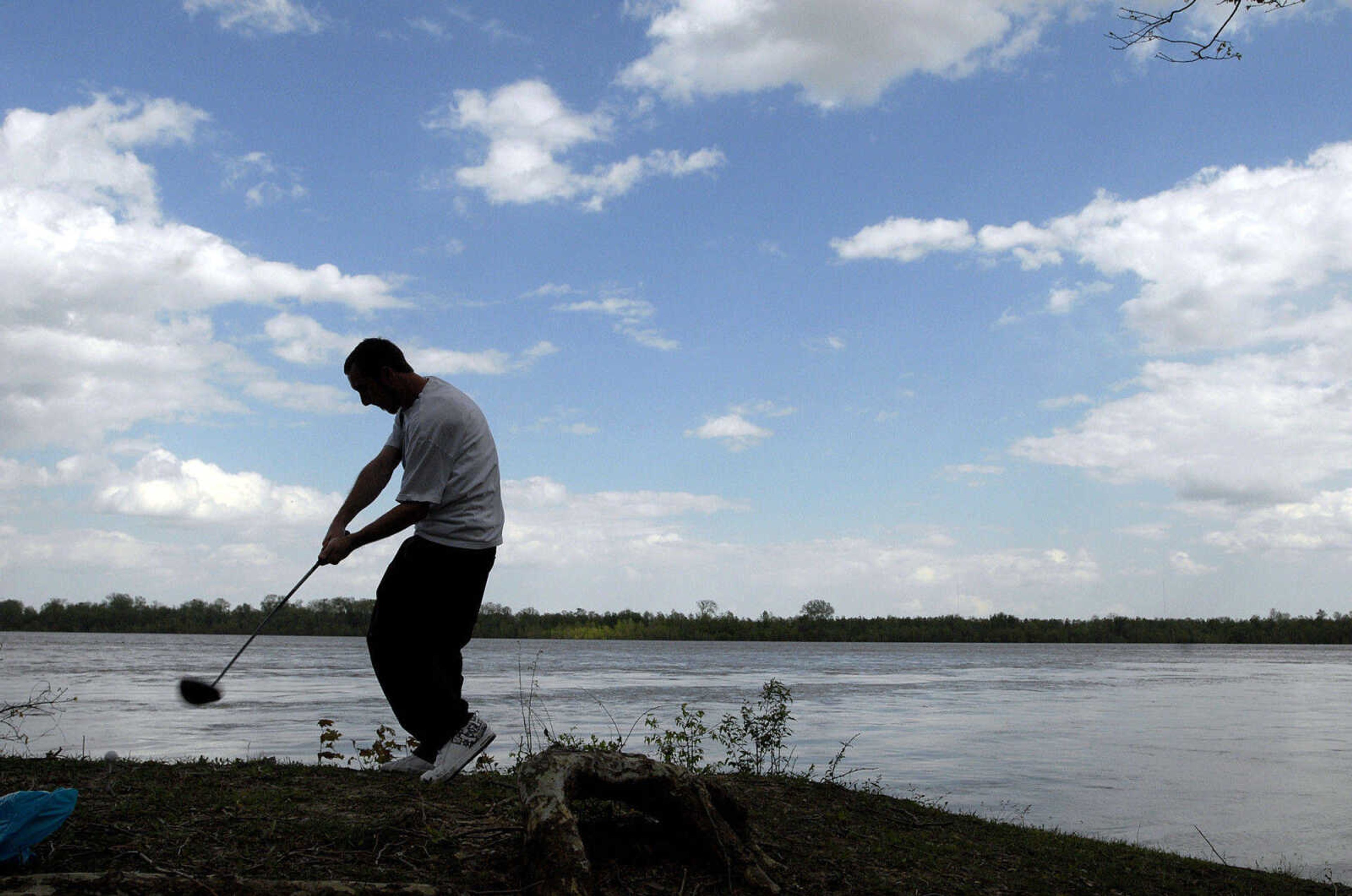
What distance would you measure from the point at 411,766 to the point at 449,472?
1.56 meters

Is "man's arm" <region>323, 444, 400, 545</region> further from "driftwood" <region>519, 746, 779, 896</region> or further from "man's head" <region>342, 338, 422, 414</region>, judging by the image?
"driftwood" <region>519, 746, 779, 896</region>

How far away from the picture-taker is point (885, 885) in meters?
4.31

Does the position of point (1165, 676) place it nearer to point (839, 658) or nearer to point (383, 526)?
point (839, 658)

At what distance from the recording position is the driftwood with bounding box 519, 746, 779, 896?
3871 mm

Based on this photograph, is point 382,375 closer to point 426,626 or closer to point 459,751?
point 426,626

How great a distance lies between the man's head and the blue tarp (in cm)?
217

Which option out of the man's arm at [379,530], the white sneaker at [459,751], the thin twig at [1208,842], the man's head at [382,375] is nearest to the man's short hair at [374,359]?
the man's head at [382,375]

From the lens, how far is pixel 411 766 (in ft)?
17.3

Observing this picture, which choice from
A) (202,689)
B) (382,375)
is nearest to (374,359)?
(382,375)

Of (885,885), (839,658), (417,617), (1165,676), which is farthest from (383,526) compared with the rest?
(839,658)

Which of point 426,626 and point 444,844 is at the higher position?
point 426,626

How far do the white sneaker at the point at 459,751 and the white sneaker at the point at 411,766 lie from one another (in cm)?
10

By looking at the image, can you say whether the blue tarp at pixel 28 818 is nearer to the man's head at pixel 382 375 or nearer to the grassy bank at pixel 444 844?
the grassy bank at pixel 444 844

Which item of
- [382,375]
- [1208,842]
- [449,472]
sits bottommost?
[1208,842]
